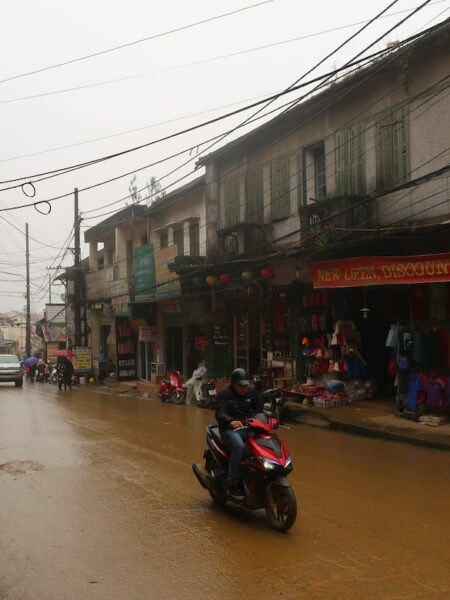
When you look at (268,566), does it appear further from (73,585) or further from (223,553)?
(73,585)

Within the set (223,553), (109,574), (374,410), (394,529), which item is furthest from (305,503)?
(374,410)

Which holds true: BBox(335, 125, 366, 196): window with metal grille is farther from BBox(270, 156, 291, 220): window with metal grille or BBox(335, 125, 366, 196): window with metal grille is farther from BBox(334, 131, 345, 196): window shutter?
BBox(270, 156, 291, 220): window with metal grille

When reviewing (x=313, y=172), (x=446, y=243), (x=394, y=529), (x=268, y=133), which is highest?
(x=268, y=133)

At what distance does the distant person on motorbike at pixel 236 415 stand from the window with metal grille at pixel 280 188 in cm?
1106

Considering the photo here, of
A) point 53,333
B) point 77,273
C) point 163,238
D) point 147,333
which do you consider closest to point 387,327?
point 163,238

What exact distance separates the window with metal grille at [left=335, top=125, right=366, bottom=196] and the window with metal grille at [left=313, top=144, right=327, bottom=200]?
2.28 ft

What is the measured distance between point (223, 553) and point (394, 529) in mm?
1859

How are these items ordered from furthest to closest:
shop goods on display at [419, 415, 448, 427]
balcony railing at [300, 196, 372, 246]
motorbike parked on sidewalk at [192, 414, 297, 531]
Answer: balcony railing at [300, 196, 372, 246] < shop goods on display at [419, 415, 448, 427] < motorbike parked on sidewalk at [192, 414, 297, 531]

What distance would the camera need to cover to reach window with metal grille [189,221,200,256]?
23031mm

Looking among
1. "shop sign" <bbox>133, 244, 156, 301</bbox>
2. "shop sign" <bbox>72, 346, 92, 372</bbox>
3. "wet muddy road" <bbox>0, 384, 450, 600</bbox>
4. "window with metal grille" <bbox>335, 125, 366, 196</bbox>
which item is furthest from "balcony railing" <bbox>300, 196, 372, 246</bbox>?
"shop sign" <bbox>72, 346, 92, 372</bbox>

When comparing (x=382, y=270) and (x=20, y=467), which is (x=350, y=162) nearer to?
(x=382, y=270)

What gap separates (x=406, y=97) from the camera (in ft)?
43.9

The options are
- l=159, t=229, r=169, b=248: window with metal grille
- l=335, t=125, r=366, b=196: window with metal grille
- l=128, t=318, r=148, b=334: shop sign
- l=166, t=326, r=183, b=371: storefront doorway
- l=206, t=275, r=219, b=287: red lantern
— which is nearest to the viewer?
l=335, t=125, r=366, b=196: window with metal grille

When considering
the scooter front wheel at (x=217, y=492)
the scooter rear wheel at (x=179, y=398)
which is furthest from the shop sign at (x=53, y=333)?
the scooter front wheel at (x=217, y=492)
